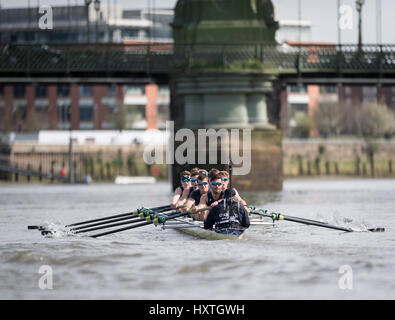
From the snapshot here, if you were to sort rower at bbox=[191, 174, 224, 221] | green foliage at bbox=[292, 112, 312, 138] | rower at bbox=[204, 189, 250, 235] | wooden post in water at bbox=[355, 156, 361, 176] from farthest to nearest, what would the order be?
green foliage at bbox=[292, 112, 312, 138] < wooden post in water at bbox=[355, 156, 361, 176] < rower at bbox=[191, 174, 224, 221] < rower at bbox=[204, 189, 250, 235]

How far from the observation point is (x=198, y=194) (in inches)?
1212

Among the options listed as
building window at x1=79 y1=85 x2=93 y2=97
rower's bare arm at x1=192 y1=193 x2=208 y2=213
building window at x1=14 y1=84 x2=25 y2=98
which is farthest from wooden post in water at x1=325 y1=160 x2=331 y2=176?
rower's bare arm at x1=192 y1=193 x2=208 y2=213

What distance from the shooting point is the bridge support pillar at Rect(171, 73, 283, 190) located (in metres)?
56.0

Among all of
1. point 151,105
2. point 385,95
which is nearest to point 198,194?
point 151,105

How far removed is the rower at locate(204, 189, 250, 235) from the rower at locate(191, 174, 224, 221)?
1.60 feet

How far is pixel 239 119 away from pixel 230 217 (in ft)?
96.5

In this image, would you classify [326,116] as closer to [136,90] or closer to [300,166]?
[136,90]

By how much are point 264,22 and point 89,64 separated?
34.5 ft

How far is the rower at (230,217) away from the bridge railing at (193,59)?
95.5 ft

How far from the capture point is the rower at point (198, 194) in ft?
99.1

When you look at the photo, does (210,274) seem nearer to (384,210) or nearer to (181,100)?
(384,210)

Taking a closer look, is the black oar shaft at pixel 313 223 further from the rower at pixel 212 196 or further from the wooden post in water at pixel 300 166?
the wooden post in water at pixel 300 166

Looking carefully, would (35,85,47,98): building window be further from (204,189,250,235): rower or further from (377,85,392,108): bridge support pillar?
(204,189,250,235): rower

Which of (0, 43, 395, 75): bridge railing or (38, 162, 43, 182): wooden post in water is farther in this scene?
(38, 162, 43, 182): wooden post in water
